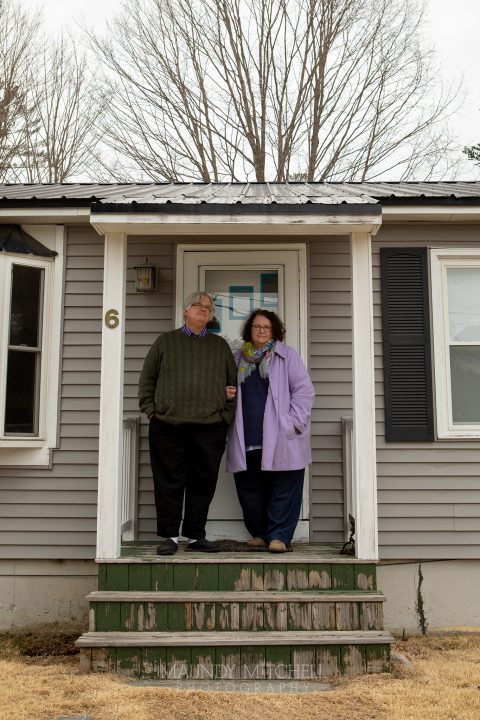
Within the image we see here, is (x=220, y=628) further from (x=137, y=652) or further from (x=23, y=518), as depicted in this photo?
(x=23, y=518)

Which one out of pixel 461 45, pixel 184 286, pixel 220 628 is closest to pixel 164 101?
pixel 461 45

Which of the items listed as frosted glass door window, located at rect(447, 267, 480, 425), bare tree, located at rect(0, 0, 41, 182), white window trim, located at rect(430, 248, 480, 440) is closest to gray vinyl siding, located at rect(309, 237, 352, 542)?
white window trim, located at rect(430, 248, 480, 440)

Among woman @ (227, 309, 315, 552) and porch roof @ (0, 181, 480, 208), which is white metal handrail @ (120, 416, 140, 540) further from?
porch roof @ (0, 181, 480, 208)

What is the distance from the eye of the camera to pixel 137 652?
3.79 m

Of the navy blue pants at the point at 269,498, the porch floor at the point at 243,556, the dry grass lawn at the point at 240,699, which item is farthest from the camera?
the navy blue pants at the point at 269,498

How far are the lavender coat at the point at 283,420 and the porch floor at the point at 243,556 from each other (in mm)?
515

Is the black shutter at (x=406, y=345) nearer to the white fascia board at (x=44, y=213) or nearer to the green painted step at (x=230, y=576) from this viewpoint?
the green painted step at (x=230, y=576)

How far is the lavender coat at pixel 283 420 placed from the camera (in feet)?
14.1

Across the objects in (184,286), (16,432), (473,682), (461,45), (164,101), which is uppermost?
(461,45)

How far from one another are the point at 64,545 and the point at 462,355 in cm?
310

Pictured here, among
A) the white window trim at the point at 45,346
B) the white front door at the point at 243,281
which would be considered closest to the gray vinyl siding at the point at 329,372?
the white front door at the point at 243,281

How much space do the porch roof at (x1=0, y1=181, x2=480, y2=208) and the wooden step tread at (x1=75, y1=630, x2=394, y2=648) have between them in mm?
2354

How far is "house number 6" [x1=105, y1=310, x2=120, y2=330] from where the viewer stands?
410 cm

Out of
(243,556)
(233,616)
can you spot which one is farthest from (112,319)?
(233,616)
